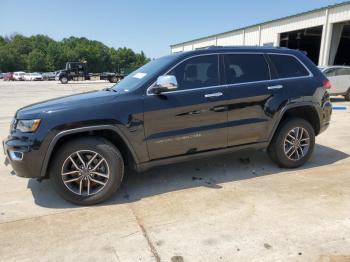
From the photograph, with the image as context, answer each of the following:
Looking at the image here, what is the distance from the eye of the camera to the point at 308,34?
27.0 m

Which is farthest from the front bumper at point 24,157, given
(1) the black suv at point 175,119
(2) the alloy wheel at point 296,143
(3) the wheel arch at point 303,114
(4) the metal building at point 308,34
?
(4) the metal building at point 308,34

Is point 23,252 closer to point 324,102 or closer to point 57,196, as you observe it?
point 57,196

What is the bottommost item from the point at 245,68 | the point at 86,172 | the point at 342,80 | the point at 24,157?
the point at 86,172

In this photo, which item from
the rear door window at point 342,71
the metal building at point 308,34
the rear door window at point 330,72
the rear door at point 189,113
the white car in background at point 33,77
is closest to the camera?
the rear door at point 189,113

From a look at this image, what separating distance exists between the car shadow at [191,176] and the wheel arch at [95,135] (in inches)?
17.3

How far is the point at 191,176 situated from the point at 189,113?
1.10m

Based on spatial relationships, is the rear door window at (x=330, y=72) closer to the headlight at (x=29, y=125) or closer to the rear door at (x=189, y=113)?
the rear door at (x=189, y=113)

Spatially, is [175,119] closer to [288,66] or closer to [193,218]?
[193,218]

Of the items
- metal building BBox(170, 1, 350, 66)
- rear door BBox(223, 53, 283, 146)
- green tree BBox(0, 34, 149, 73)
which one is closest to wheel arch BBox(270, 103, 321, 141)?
rear door BBox(223, 53, 283, 146)

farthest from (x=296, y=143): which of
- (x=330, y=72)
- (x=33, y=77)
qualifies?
(x=33, y=77)

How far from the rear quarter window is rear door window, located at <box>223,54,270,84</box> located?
0.66 feet

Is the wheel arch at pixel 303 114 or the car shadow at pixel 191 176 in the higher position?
the wheel arch at pixel 303 114

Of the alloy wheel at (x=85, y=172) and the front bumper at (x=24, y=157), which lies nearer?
the front bumper at (x=24, y=157)

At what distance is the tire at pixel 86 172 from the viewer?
3742 millimetres
